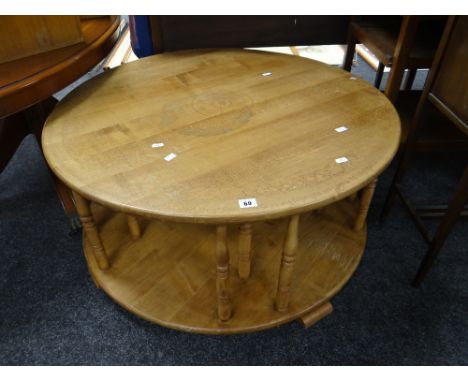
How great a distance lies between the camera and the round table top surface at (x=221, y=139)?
32.1 inches

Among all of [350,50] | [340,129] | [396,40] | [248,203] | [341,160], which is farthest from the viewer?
[350,50]

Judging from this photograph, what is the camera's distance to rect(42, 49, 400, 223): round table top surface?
A: 81 centimetres

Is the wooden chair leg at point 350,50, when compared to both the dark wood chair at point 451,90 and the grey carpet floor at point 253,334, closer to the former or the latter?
the dark wood chair at point 451,90

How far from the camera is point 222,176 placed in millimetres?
871

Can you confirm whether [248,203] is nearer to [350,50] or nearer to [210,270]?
[210,270]

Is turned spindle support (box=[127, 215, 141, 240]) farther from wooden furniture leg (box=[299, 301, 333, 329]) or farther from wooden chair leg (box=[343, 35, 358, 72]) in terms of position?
wooden chair leg (box=[343, 35, 358, 72])

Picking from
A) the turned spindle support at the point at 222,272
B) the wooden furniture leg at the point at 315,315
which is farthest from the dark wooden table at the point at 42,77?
the wooden furniture leg at the point at 315,315

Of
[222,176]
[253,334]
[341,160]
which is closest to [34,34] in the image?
[222,176]

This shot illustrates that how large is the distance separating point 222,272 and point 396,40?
48.5 inches

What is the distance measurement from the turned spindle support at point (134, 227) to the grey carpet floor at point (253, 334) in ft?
0.77

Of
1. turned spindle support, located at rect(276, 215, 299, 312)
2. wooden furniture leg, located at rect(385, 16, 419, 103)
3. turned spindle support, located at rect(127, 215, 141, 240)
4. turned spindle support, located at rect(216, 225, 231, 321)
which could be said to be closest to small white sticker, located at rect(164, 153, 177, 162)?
turned spindle support, located at rect(216, 225, 231, 321)

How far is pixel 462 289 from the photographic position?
1302 millimetres

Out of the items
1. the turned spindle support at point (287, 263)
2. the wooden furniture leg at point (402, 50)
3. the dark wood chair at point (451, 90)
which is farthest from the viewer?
the wooden furniture leg at point (402, 50)
